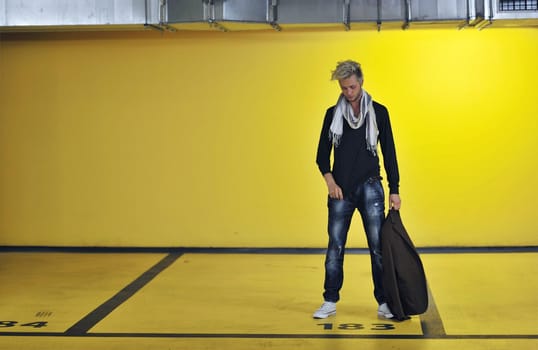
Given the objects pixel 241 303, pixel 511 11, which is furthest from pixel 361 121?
pixel 511 11

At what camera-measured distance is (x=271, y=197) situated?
349 inches

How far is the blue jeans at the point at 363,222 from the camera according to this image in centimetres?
576

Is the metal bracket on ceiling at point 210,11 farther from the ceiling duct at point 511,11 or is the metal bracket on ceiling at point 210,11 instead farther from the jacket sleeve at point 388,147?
the ceiling duct at point 511,11

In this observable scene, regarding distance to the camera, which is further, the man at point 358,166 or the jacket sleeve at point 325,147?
the jacket sleeve at point 325,147

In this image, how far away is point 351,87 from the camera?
18.6 feet

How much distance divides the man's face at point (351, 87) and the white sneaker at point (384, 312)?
4.29 ft

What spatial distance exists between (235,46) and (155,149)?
1.24 m

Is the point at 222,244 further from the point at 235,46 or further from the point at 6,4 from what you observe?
the point at 6,4

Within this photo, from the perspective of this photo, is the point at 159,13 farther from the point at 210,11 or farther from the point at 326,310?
the point at 326,310

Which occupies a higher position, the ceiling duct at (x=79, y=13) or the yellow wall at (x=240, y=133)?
the ceiling duct at (x=79, y=13)

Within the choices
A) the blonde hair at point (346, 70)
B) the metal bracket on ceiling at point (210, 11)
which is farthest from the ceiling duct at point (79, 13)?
the blonde hair at point (346, 70)

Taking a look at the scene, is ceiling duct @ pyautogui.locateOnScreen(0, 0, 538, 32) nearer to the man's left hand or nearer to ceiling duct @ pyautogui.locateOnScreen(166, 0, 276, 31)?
ceiling duct @ pyautogui.locateOnScreen(166, 0, 276, 31)

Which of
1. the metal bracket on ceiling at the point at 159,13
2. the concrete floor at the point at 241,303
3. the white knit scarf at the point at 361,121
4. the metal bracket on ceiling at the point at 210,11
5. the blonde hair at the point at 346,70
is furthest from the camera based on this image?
the metal bracket on ceiling at the point at 159,13

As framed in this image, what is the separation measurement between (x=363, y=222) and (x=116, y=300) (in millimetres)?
1889
